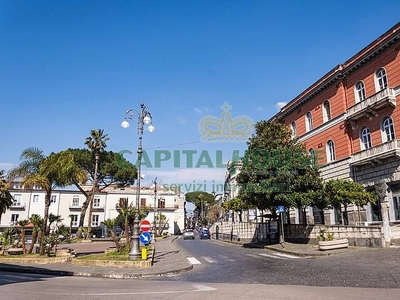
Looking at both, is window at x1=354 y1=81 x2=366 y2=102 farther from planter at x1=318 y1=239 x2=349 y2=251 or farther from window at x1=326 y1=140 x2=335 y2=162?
planter at x1=318 y1=239 x2=349 y2=251

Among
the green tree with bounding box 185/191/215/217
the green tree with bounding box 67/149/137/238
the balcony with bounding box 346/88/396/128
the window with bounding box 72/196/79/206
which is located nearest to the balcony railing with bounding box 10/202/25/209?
the window with bounding box 72/196/79/206

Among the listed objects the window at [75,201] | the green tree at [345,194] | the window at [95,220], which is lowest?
the window at [95,220]

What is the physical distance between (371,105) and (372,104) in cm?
10

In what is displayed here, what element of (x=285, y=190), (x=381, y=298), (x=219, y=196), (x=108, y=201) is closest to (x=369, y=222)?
(x=285, y=190)

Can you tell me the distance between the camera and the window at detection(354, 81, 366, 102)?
90.9 feet

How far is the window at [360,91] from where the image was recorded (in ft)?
90.9

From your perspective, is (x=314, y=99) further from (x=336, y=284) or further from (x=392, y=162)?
(x=336, y=284)

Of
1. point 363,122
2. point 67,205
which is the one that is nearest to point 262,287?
point 363,122

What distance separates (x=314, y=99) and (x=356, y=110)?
21.9 feet

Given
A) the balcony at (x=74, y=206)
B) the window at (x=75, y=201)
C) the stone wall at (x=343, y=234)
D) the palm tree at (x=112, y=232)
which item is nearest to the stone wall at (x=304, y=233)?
the stone wall at (x=343, y=234)

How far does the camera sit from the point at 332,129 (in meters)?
30.7

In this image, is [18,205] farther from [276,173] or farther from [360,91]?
[360,91]

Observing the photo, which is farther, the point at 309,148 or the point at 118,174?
the point at 118,174

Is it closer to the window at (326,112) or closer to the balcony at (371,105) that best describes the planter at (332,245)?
the balcony at (371,105)
